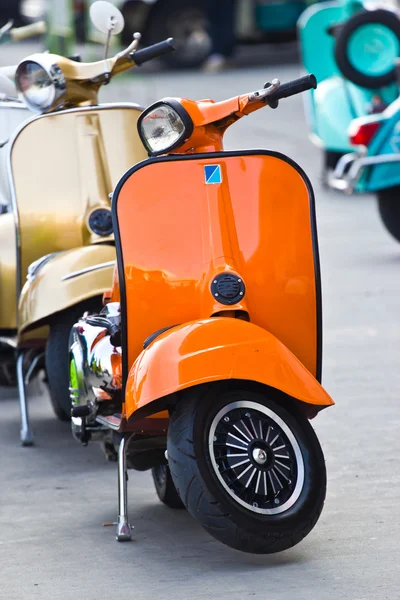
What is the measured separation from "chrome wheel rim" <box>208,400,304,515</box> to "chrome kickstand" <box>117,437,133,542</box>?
378 mm

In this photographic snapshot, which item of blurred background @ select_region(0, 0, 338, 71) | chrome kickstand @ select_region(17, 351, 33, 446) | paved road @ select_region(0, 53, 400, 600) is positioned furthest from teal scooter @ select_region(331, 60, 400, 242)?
blurred background @ select_region(0, 0, 338, 71)

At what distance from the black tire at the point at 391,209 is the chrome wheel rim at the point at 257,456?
16.9 feet

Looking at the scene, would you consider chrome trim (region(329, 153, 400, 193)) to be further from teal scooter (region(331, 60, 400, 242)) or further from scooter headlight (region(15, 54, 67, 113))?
scooter headlight (region(15, 54, 67, 113))

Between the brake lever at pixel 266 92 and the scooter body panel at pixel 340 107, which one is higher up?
the brake lever at pixel 266 92

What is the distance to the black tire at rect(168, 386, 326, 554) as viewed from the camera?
3.33m

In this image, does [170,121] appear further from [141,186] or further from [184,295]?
[184,295]

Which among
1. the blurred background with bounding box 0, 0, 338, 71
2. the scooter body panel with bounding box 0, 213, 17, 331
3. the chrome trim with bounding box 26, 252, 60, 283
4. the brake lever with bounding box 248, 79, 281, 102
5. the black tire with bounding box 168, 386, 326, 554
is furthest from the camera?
the blurred background with bounding box 0, 0, 338, 71

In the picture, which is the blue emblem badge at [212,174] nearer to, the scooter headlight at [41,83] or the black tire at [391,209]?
the scooter headlight at [41,83]

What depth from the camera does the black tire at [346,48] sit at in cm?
979

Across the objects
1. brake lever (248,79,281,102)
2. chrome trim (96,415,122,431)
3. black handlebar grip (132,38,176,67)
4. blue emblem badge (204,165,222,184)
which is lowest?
chrome trim (96,415,122,431)

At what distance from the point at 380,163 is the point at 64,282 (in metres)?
4.06

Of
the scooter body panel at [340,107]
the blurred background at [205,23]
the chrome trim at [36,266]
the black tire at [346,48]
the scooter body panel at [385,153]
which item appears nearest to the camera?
the chrome trim at [36,266]

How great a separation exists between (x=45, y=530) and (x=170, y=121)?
1.21 metres

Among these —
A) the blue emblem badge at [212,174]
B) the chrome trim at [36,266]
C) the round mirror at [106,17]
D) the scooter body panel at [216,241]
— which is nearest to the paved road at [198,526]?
the scooter body panel at [216,241]
